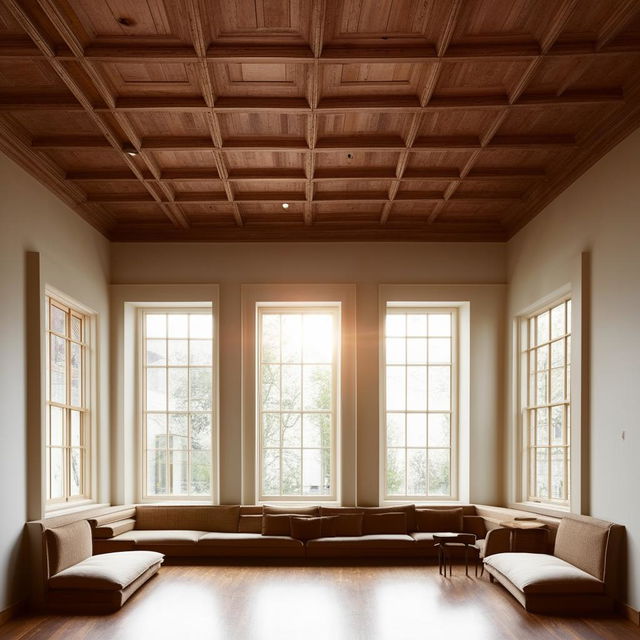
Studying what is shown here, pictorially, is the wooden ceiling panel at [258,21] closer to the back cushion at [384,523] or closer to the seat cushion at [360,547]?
the seat cushion at [360,547]

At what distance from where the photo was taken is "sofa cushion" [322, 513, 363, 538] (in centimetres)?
927

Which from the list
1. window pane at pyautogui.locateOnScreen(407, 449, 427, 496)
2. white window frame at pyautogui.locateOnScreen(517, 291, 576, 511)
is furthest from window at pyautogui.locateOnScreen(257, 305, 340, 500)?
white window frame at pyautogui.locateOnScreen(517, 291, 576, 511)

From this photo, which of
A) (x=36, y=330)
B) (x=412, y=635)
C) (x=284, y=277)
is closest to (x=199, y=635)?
A: (x=412, y=635)

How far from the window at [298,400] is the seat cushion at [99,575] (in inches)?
124

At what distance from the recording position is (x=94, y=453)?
9.34 metres

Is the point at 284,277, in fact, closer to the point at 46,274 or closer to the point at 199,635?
the point at 46,274

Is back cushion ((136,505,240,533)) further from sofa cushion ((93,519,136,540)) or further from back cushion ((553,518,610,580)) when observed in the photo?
back cushion ((553,518,610,580))

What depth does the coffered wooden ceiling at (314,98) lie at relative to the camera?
498cm

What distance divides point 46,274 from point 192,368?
3252 millimetres

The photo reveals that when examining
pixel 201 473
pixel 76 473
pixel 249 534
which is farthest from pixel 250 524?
pixel 76 473

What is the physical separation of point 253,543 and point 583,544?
403cm

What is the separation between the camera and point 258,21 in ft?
16.5

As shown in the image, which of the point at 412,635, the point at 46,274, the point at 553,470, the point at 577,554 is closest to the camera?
the point at 412,635

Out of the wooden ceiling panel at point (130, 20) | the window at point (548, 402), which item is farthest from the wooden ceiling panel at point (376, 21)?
the window at point (548, 402)
